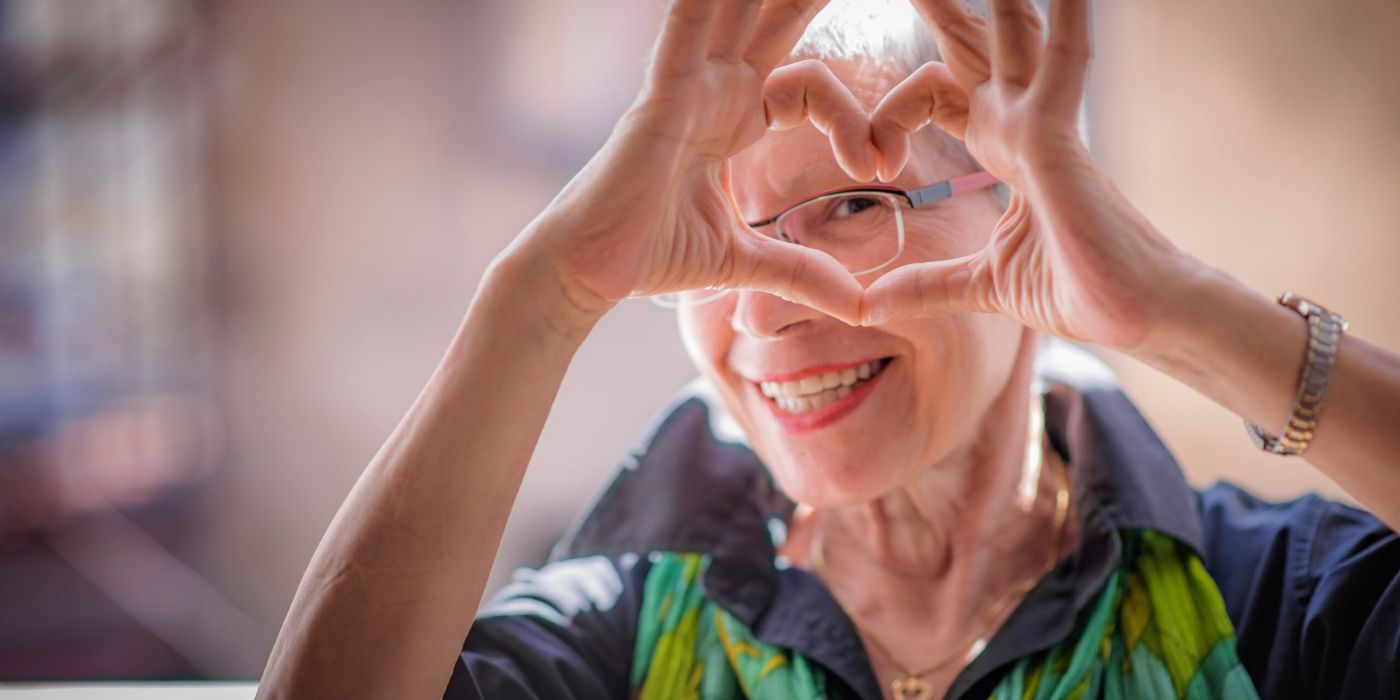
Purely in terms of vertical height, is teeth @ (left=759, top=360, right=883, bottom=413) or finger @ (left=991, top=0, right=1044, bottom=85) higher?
finger @ (left=991, top=0, right=1044, bottom=85)

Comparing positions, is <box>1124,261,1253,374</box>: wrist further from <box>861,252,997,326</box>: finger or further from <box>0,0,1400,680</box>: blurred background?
<box>0,0,1400,680</box>: blurred background

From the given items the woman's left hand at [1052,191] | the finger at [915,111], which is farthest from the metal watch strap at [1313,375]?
the finger at [915,111]

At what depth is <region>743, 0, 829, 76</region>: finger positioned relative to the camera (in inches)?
40.0

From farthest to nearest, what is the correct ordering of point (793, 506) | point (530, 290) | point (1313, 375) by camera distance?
point (793, 506), point (530, 290), point (1313, 375)

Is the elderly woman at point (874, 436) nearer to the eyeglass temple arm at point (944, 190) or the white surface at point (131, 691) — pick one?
the eyeglass temple arm at point (944, 190)

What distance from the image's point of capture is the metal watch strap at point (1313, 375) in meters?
0.85

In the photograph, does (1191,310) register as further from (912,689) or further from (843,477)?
(912,689)

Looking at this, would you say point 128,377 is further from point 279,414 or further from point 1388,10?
point 1388,10

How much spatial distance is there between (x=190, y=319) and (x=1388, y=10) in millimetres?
3981

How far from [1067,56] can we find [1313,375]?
0.34 meters

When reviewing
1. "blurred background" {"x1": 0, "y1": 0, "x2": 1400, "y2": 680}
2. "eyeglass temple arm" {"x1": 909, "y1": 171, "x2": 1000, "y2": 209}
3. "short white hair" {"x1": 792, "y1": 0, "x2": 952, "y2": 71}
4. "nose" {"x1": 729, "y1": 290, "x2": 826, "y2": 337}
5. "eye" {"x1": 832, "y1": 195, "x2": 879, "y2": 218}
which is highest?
"short white hair" {"x1": 792, "y1": 0, "x2": 952, "y2": 71}

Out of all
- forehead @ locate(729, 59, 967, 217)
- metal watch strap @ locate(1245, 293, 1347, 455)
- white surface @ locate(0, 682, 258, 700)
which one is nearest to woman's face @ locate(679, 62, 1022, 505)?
forehead @ locate(729, 59, 967, 217)

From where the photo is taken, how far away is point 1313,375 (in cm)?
85

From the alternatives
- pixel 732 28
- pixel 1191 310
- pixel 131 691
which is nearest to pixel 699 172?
pixel 732 28
